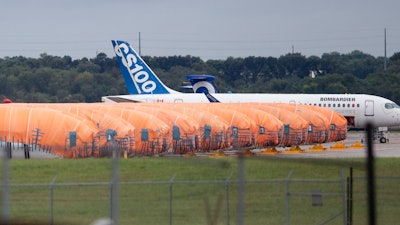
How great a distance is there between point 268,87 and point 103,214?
111594mm

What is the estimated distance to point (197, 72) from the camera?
140750mm

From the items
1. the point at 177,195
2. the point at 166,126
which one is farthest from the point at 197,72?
the point at 177,195

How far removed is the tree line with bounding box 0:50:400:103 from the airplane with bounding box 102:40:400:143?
25704 mm

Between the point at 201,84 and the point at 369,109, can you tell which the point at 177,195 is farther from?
the point at 201,84

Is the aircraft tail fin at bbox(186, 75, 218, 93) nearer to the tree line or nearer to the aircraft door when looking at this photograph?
the aircraft door

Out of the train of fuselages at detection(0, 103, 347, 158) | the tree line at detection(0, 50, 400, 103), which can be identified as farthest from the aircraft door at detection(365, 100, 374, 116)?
the tree line at detection(0, 50, 400, 103)

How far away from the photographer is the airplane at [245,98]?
2771 inches

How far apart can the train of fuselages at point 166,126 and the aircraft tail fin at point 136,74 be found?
714 inches

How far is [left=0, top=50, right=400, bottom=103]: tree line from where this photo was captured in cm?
10975

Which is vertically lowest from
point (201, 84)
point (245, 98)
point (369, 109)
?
point (369, 109)

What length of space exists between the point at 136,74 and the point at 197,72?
2452 inches

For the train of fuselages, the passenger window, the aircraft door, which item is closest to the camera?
the train of fuselages

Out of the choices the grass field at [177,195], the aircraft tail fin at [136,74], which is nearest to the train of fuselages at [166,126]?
A: the grass field at [177,195]

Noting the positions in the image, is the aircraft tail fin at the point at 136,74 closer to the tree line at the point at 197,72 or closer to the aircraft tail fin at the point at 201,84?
the aircraft tail fin at the point at 201,84
